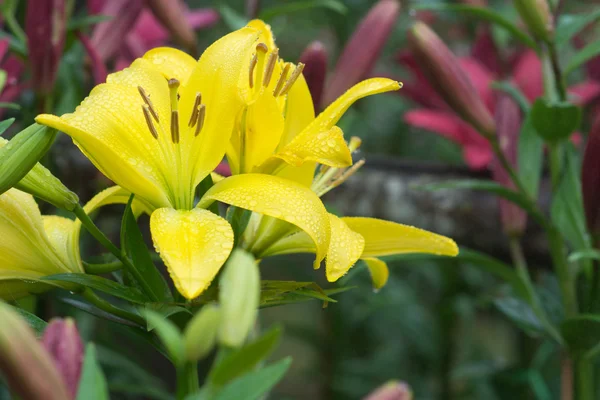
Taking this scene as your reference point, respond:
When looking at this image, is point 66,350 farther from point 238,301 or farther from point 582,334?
point 582,334

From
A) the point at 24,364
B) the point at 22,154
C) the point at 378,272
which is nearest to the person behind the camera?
the point at 24,364

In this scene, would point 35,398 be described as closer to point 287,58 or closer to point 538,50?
point 538,50

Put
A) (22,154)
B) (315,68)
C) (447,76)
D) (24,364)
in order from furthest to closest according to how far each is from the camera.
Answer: (447,76) → (315,68) → (22,154) → (24,364)

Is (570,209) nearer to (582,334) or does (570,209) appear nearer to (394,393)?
(582,334)

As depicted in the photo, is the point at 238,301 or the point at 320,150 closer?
the point at 238,301

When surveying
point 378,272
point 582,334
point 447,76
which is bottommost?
point 582,334

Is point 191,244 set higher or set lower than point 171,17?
lower

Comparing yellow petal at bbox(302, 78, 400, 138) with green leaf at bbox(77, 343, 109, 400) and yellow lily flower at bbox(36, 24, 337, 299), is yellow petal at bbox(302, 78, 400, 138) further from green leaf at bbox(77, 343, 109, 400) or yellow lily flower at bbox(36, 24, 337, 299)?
green leaf at bbox(77, 343, 109, 400)

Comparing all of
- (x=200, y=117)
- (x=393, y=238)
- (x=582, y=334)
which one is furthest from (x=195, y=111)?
(x=582, y=334)
